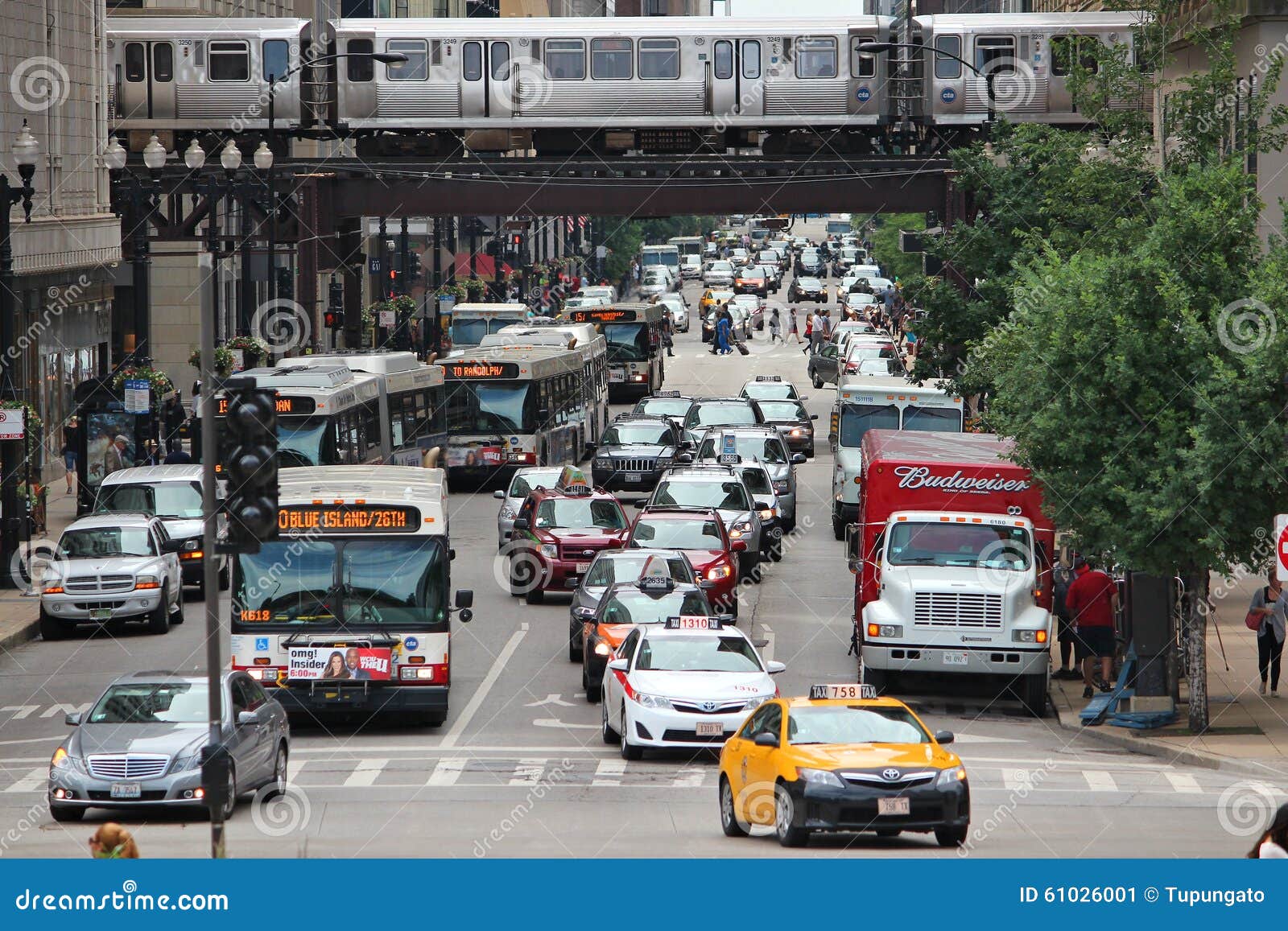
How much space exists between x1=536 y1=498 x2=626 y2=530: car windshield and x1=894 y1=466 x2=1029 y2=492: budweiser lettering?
22.3ft

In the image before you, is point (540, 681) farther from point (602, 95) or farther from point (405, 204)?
point (405, 204)

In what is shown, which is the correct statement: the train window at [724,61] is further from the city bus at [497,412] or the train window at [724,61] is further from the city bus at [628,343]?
the city bus at [628,343]

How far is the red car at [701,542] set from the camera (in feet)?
90.8

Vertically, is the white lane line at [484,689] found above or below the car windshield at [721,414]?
below

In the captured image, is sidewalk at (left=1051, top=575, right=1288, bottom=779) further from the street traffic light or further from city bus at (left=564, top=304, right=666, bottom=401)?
city bus at (left=564, top=304, right=666, bottom=401)

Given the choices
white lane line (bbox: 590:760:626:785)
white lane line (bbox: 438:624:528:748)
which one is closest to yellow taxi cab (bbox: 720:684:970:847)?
white lane line (bbox: 590:760:626:785)

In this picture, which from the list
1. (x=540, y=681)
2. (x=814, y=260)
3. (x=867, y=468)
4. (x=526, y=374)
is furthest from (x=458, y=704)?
(x=814, y=260)

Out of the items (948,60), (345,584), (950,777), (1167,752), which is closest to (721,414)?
(948,60)

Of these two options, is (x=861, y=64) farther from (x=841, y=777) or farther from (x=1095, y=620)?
(x=841, y=777)

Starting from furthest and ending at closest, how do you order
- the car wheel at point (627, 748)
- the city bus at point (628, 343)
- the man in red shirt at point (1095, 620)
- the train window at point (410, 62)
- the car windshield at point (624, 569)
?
the city bus at point (628, 343) < the train window at point (410, 62) < the car windshield at point (624, 569) < the man in red shirt at point (1095, 620) < the car wheel at point (627, 748)

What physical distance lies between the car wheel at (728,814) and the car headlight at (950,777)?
1686mm

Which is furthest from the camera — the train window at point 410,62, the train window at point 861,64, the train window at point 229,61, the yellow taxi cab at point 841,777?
the train window at point 229,61

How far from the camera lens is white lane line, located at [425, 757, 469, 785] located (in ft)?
61.5

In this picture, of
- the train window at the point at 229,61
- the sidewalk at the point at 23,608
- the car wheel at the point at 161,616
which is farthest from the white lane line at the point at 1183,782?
the train window at the point at 229,61
